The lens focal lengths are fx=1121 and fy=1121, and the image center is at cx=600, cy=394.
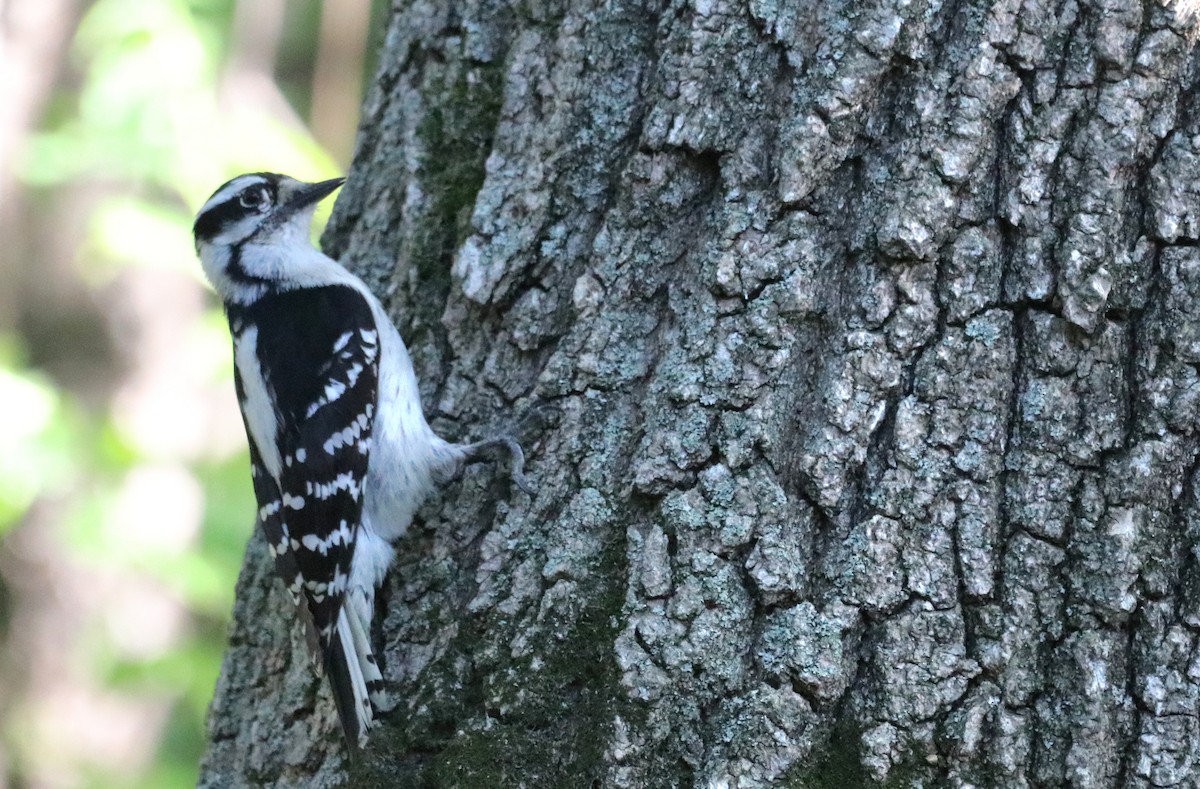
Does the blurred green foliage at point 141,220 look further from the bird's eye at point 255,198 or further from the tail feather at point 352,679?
the tail feather at point 352,679

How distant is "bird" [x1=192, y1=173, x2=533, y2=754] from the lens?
261cm

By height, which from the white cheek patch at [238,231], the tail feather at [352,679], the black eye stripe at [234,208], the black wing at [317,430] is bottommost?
the tail feather at [352,679]

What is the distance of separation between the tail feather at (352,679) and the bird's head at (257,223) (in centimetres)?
163

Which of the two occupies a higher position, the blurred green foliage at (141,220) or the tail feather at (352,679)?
the blurred green foliage at (141,220)

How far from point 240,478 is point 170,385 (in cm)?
74

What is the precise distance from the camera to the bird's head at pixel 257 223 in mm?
3795

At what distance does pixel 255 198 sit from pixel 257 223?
85 millimetres

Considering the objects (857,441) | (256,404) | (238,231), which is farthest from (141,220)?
(857,441)

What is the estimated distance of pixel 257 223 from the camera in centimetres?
383

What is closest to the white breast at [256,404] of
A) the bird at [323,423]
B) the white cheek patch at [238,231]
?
the bird at [323,423]

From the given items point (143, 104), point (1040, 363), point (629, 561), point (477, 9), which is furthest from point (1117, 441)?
point (143, 104)

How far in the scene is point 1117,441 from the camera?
200 cm

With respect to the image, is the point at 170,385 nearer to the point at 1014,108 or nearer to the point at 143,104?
the point at 143,104

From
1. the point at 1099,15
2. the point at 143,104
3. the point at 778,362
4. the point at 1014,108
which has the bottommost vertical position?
the point at 778,362
